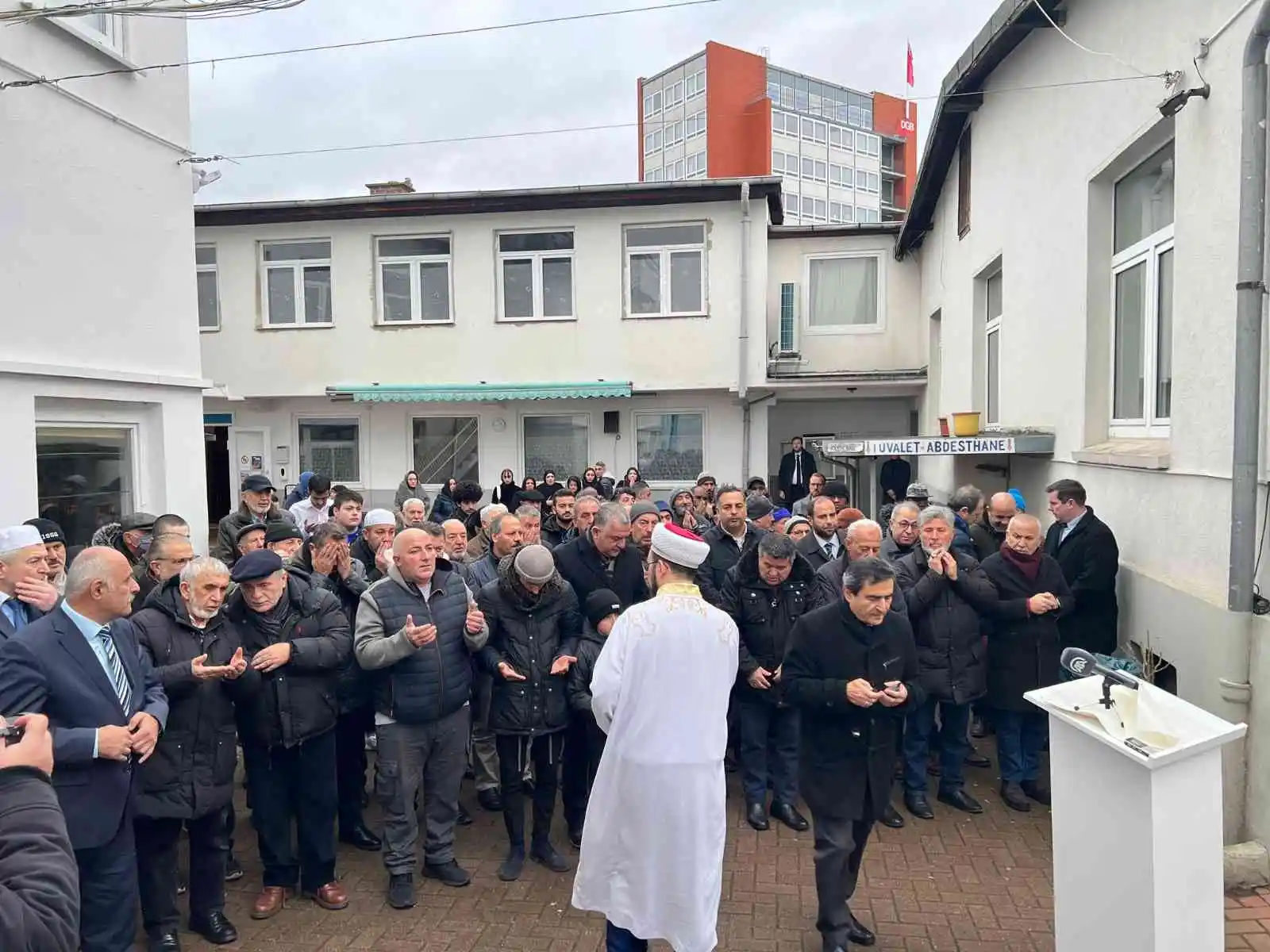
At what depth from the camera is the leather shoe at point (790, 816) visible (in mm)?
4918

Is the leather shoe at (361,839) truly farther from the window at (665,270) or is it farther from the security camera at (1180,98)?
the window at (665,270)

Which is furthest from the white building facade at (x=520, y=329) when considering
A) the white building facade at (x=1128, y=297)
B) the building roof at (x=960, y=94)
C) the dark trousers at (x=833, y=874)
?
the dark trousers at (x=833, y=874)

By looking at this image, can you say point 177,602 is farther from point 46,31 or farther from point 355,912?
point 46,31

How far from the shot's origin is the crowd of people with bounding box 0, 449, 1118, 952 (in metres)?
3.16

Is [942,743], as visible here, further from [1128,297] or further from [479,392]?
[479,392]

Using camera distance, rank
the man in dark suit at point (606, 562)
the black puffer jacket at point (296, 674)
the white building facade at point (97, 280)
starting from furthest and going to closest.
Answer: the white building facade at point (97, 280) → the man in dark suit at point (606, 562) → the black puffer jacket at point (296, 674)

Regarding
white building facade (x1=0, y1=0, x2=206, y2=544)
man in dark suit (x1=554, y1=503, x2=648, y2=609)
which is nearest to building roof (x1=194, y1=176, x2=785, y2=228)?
white building facade (x1=0, y1=0, x2=206, y2=544)

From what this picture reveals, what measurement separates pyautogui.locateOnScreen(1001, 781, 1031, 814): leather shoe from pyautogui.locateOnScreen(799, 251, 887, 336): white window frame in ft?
35.1

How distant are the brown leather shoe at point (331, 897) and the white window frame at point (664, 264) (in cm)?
1125

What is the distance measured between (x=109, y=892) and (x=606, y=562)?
2934mm

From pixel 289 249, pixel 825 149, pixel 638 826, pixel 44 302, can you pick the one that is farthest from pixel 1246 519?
pixel 825 149

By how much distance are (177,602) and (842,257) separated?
13.2 m

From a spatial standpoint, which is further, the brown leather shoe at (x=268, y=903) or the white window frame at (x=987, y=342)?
the white window frame at (x=987, y=342)

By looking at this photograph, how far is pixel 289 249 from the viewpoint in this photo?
48.8 ft
